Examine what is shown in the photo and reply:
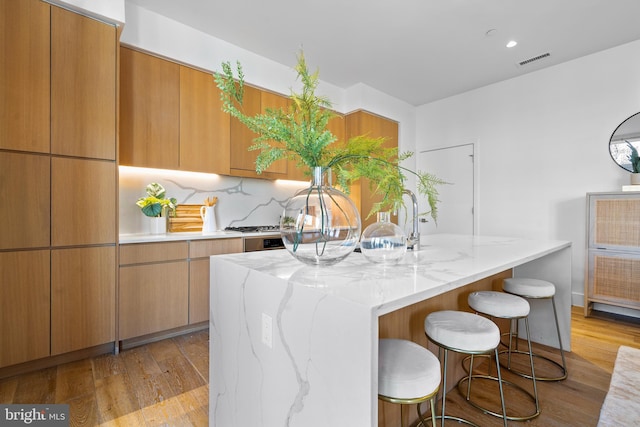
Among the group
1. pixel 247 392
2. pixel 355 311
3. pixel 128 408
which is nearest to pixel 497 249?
pixel 355 311

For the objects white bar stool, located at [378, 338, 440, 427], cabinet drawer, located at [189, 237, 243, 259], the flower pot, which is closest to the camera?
white bar stool, located at [378, 338, 440, 427]

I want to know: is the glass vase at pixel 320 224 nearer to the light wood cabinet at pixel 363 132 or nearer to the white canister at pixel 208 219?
the white canister at pixel 208 219

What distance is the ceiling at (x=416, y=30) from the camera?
2688mm

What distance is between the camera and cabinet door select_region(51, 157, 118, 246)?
6.97ft

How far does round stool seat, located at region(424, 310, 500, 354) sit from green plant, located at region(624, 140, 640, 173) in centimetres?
316

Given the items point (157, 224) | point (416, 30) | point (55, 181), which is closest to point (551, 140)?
point (416, 30)

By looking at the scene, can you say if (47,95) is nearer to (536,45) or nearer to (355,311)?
(355,311)

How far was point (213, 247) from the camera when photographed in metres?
2.86

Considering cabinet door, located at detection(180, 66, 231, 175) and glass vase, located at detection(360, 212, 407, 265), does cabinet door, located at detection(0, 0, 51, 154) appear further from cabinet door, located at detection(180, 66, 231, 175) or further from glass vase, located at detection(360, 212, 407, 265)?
glass vase, located at detection(360, 212, 407, 265)

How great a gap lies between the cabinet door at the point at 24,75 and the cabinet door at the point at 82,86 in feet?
0.15

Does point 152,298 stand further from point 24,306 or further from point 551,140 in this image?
point 551,140

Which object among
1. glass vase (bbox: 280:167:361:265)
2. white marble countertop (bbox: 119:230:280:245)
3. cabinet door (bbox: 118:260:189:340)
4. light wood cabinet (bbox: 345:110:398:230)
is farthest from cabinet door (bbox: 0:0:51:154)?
light wood cabinet (bbox: 345:110:398:230)

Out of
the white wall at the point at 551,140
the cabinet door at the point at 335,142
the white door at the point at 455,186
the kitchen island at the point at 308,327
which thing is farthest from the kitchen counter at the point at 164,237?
the white wall at the point at 551,140

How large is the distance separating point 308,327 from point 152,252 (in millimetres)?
2157
